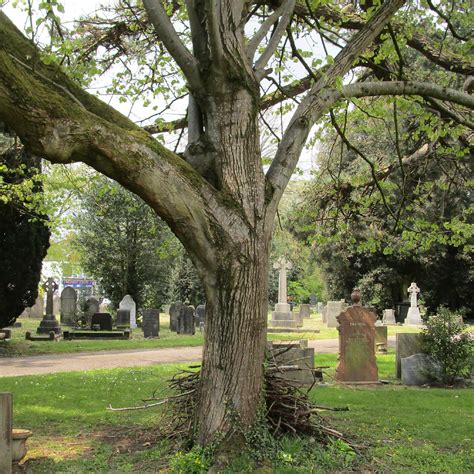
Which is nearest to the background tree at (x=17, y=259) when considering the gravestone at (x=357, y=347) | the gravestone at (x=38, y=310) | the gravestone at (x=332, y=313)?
the gravestone at (x=357, y=347)

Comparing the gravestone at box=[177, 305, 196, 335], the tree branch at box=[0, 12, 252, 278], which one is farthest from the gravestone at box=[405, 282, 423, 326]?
the tree branch at box=[0, 12, 252, 278]

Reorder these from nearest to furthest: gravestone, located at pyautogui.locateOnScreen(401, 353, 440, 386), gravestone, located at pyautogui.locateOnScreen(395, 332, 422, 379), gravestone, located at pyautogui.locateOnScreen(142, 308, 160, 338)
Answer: gravestone, located at pyautogui.locateOnScreen(401, 353, 440, 386)
gravestone, located at pyautogui.locateOnScreen(395, 332, 422, 379)
gravestone, located at pyautogui.locateOnScreen(142, 308, 160, 338)

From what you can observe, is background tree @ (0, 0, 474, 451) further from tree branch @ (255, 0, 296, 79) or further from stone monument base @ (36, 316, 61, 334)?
stone monument base @ (36, 316, 61, 334)

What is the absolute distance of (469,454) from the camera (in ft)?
19.2

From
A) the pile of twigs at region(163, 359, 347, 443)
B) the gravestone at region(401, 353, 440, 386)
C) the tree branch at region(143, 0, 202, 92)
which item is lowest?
the gravestone at region(401, 353, 440, 386)

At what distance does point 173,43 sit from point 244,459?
13.2ft

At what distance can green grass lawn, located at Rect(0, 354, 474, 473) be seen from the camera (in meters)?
5.28

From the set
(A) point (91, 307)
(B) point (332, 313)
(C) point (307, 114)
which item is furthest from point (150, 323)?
(C) point (307, 114)

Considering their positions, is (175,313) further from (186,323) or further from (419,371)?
(419,371)

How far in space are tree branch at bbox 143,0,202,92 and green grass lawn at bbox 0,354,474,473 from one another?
375 centimetres

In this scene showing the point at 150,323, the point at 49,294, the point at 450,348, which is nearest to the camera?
the point at 450,348

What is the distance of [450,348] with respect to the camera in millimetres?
10898

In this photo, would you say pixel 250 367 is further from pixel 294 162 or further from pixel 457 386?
pixel 457 386

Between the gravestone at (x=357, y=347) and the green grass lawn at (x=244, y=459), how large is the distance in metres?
0.53
